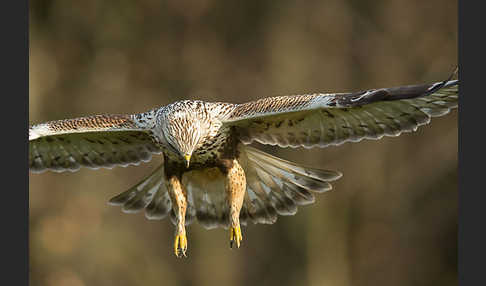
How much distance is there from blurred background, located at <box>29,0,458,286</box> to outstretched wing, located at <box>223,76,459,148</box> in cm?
247

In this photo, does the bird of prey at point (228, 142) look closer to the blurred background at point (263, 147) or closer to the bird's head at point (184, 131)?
the bird's head at point (184, 131)

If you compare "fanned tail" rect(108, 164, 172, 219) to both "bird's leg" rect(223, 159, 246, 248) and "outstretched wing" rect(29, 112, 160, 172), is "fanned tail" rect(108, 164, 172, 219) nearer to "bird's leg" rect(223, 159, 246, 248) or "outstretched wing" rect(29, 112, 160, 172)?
"outstretched wing" rect(29, 112, 160, 172)

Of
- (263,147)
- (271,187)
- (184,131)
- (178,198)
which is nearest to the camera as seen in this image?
(184,131)

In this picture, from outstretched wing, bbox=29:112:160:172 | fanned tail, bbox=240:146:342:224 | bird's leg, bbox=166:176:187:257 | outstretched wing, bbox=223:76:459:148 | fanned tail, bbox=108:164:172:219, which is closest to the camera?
outstretched wing, bbox=223:76:459:148

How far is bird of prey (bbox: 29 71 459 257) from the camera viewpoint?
427cm

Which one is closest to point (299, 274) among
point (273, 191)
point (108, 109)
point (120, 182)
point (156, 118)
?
point (120, 182)

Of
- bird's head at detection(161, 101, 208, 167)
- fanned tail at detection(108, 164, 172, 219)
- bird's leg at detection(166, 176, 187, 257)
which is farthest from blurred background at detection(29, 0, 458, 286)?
bird's head at detection(161, 101, 208, 167)

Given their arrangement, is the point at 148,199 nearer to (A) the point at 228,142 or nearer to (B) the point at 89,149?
(B) the point at 89,149

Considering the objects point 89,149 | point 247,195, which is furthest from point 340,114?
point 89,149

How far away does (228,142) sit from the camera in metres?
4.59

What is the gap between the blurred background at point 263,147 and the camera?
715 centimetres

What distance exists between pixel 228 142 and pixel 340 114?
62 centimetres

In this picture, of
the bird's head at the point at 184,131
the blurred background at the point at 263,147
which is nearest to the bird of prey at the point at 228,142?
the bird's head at the point at 184,131

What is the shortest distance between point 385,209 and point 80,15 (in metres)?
3.37
